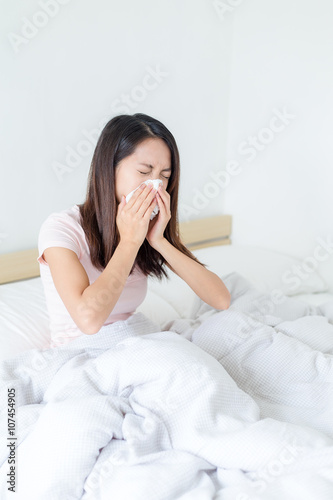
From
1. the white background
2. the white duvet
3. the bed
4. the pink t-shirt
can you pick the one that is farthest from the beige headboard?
the white duvet

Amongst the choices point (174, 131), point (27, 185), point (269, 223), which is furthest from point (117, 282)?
point (269, 223)

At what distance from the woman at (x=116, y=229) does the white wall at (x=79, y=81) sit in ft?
2.15

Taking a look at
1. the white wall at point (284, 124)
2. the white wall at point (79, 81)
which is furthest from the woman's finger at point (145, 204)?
the white wall at point (284, 124)

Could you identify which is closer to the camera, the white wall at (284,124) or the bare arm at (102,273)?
the bare arm at (102,273)

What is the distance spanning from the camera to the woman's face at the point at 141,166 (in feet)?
4.22

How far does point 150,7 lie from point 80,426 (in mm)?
1823

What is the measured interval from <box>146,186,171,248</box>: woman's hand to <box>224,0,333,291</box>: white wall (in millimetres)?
1165

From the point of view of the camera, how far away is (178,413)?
975 mm

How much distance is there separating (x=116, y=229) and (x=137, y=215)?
0.32 feet

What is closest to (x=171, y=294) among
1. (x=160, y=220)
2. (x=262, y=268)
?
(x=262, y=268)

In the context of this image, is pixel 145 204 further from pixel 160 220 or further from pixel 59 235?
pixel 59 235

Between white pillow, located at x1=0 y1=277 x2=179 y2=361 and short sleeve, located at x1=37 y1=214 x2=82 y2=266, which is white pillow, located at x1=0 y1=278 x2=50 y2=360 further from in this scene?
short sleeve, located at x1=37 y1=214 x2=82 y2=266

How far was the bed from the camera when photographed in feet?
2.83

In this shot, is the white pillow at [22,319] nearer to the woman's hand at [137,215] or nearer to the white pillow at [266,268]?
the woman's hand at [137,215]
